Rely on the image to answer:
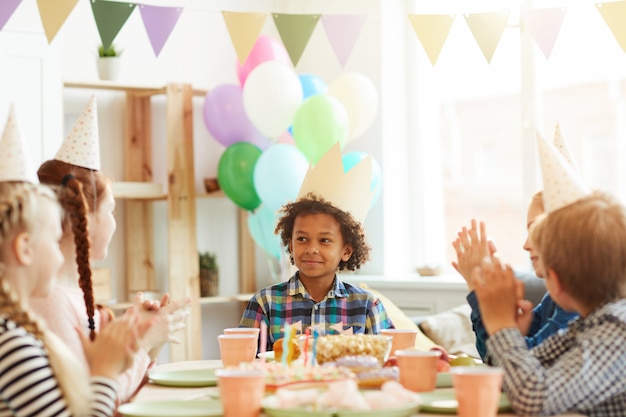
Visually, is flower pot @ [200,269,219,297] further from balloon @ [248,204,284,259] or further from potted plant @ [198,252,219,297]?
balloon @ [248,204,284,259]

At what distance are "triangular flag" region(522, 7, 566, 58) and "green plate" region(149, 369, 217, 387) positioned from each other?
2.00 metres

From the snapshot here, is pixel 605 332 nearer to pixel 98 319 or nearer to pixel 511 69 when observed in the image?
pixel 98 319

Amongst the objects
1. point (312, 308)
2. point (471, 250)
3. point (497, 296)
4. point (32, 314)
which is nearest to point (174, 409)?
point (32, 314)

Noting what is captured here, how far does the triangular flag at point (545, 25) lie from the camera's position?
3.42 meters

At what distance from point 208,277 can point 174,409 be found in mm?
3085

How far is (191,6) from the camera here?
189 inches

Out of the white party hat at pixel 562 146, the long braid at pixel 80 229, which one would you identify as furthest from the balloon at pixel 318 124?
the long braid at pixel 80 229

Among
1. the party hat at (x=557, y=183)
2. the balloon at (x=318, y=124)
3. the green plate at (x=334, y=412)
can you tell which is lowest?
the green plate at (x=334, y=412)

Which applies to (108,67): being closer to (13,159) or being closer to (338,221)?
(338,221)

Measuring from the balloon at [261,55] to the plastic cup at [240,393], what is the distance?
9.90 feet

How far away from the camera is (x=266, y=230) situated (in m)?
4.36

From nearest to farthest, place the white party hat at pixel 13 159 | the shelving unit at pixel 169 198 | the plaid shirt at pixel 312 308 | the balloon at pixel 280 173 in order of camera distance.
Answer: the white party hat at pixel 13 159, the plaid shirt at pixel 312 308, the balloon at pixel 280 173, the shelving unit at pixel 169 198

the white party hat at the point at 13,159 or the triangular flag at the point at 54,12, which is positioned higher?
the triangular flag at the point at 54,12

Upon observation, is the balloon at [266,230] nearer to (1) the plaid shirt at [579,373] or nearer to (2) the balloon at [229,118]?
(2) the balloon at [229,118]
